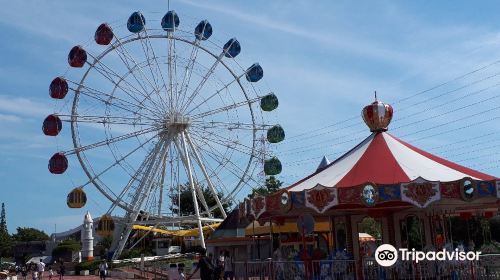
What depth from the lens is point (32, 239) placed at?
95.7 m

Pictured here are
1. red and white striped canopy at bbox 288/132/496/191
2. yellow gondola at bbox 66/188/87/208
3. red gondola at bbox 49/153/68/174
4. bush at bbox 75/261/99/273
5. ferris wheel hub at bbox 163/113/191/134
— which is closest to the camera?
red and white striped canopy at bbox 288/132/496/191

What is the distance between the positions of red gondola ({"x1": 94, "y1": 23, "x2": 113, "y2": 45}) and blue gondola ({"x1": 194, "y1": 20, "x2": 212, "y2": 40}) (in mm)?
4887

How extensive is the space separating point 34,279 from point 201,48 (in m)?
14.9

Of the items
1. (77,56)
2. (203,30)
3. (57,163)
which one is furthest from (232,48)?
(57,163)

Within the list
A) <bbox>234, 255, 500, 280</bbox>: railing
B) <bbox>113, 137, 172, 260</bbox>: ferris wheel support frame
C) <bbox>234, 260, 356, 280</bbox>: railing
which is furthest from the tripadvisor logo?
<bbox>113, 137, 172, 260</bbox>: ferris wheel support frame

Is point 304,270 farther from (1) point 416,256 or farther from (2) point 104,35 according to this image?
(2) point 104,35

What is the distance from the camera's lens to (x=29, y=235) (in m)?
96.2

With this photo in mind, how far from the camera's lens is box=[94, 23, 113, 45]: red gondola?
1300 inches

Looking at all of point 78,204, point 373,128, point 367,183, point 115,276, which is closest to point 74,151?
point 78,204

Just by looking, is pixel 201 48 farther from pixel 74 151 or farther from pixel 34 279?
pixel 34 279

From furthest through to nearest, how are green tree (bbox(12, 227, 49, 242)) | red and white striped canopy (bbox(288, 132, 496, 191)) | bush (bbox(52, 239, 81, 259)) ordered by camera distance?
green tree (bbox(12, 227, 49, 242)) → bush (bbox(52, 239, 81, 259)) → red and white striped canopy (bbox(288, 132, 496, 191))

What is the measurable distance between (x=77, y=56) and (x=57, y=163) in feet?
17.9

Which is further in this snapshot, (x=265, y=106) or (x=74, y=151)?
(x=265, y=106)

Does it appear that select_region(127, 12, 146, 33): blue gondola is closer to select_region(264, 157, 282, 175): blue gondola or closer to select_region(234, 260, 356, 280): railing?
select_region(264, 157, 282, 175): blue gondola
